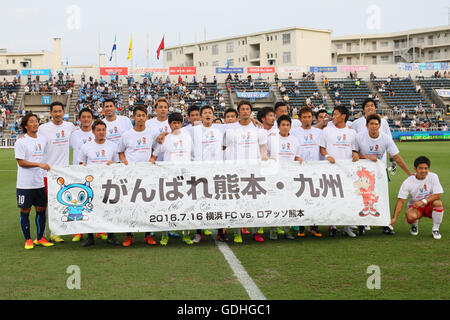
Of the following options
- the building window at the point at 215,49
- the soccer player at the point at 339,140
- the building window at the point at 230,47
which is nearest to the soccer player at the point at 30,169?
the soccer player at the point at 339,140

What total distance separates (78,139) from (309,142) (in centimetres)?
375

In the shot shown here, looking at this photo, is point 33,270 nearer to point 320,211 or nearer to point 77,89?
point 320,211

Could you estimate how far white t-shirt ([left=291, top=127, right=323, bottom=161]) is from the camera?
7.29 metres

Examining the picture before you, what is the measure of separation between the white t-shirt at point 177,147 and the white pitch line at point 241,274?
138cm

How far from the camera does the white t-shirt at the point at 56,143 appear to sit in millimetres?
6875

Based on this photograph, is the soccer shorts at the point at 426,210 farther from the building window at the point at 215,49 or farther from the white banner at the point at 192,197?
the building window at the point at 215,49

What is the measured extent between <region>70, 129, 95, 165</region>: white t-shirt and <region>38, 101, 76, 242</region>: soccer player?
13.3 inches

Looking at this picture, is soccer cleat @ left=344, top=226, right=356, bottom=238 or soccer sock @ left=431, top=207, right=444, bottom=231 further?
soccer cleat @ left=344, top=226, right=356, bottom=238

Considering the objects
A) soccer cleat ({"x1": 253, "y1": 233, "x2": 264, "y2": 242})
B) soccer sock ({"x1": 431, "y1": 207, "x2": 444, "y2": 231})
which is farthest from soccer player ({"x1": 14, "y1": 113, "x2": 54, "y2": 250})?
soccer sock ({"x1": 431, "y1": 207, "x2": 444, "y2": 231})

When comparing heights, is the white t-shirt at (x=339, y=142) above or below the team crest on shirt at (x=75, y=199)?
above

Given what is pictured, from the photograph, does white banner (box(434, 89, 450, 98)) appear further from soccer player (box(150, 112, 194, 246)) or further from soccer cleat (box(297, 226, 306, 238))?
soccer player (box(150, 112, 194, 246))

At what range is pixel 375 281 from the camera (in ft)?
15.1

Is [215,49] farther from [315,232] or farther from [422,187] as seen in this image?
[422,187]

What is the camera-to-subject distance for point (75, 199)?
252 inches
